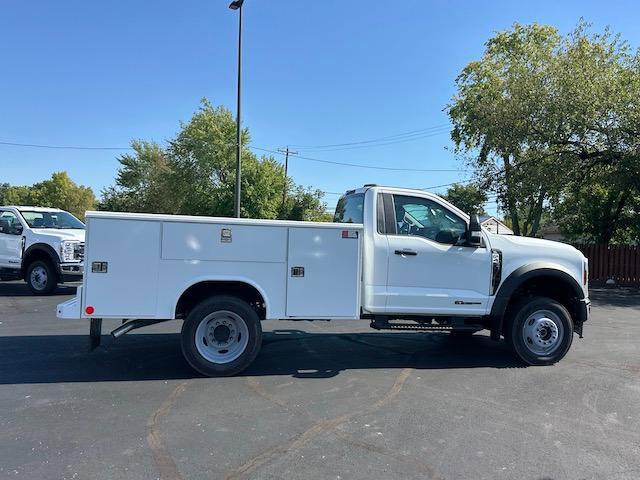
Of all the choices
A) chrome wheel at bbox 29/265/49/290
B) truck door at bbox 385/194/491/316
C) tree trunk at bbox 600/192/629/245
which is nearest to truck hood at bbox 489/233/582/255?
truck door at bbox 385/194/491/316

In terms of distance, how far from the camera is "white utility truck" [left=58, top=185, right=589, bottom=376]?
5.89m

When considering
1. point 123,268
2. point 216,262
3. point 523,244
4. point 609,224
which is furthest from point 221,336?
point 609,224

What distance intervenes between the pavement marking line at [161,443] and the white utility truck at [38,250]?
28.5 feet

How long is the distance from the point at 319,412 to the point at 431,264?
2.50 meters

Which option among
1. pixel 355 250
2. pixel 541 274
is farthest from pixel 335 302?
pixel 541 274

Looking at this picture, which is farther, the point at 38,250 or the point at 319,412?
the point at 38,250

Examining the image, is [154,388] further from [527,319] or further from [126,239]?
[527,319]

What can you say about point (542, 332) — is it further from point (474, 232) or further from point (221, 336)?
point (221, 336)

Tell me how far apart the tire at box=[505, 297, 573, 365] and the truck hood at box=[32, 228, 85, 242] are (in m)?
10.5

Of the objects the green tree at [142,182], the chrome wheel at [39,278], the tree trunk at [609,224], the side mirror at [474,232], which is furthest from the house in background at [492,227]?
the green tree at [142,182]

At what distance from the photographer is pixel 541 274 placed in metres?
6.82

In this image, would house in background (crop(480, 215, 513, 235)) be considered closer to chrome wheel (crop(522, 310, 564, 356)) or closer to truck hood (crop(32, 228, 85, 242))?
chrome wheel (crop(522, 310, 564, 356))

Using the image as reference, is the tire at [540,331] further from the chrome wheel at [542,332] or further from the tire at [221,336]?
the tire at [221,336]

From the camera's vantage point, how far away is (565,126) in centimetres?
2080
